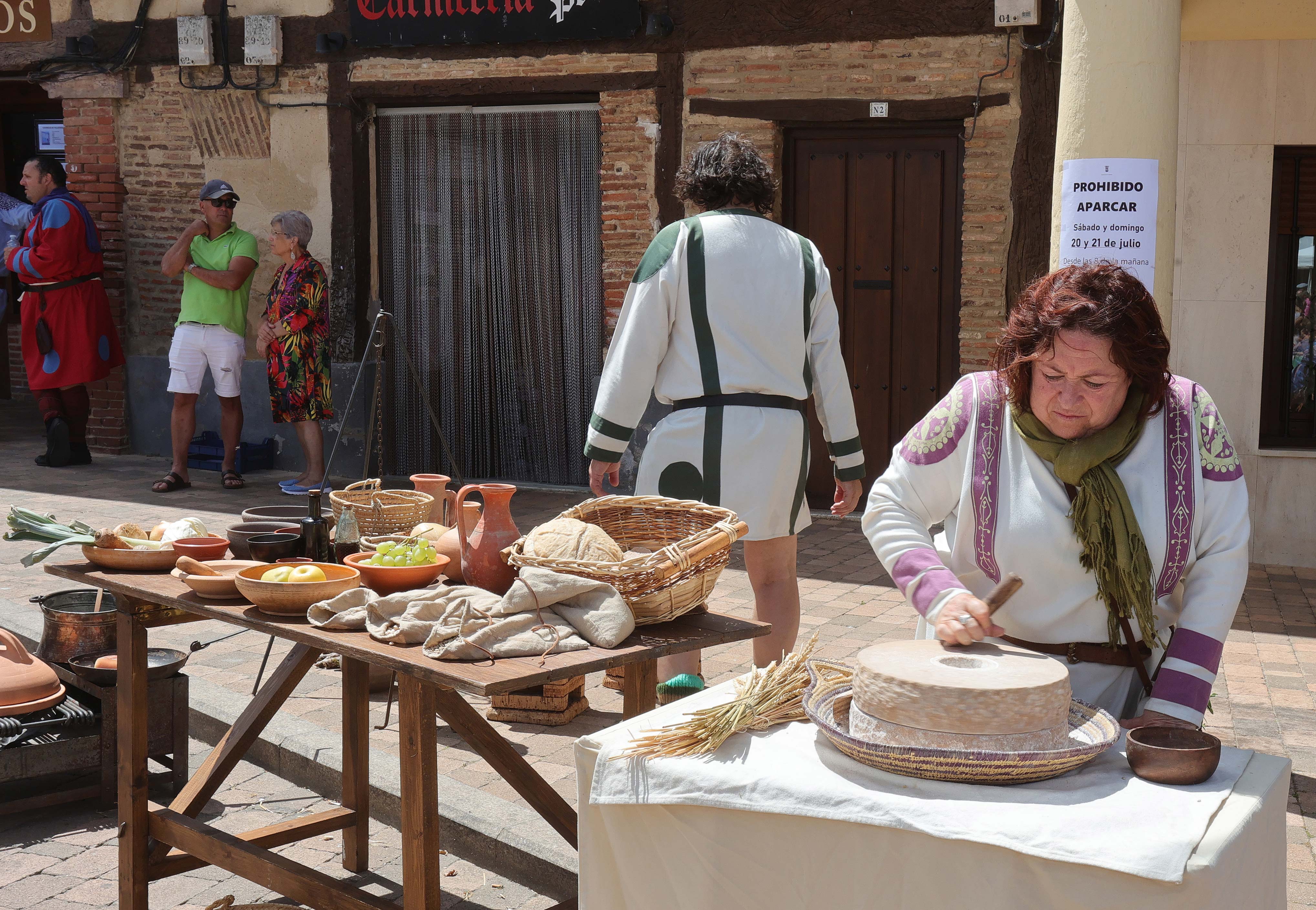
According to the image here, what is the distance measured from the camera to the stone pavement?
3.46 m

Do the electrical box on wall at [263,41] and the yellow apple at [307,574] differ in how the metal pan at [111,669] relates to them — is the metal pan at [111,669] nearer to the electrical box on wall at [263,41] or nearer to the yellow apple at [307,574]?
the yellow apple at [307,574]

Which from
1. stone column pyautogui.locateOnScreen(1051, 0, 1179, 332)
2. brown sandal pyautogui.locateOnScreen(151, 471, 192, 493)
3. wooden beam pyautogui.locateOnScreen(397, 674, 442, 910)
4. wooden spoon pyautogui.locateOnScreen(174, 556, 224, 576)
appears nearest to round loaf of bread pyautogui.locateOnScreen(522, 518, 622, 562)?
wooden beam pyautogui.locateOnScreen(397, 674, 442, 910)

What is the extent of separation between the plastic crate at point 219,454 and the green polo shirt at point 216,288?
3.22ft

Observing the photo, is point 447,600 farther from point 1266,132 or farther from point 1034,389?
point 1266,132

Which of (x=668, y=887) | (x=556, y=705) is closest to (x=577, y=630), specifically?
(x=668, y=887)

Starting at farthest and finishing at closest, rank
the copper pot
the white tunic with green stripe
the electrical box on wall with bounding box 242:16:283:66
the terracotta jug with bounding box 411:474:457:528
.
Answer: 1. the electrical box on wall with bounding box 242:16:283:66
2. the copper pot
3. the white tunic with green stripe
4. the terracotta jug with bounding box 411:474:457:528

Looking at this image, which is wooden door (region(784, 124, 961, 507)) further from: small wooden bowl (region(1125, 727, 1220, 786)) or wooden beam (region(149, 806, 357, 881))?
small wooden bowl (region(1125, 727, 1220, 786))

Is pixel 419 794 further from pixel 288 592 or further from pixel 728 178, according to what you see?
pixel 728 178

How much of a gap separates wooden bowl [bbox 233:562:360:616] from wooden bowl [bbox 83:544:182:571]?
48cm

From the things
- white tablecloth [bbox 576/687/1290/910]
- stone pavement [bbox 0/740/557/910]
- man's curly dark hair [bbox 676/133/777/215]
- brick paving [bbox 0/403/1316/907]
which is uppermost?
man's curly dark hair [bbox 676/133/777/215]

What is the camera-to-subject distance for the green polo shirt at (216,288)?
942 centimetres

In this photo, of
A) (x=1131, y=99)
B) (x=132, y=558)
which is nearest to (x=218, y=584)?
(x=132, y=558)

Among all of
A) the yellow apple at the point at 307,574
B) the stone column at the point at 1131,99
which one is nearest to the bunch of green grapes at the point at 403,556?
the yellow apple at the point at 307,574

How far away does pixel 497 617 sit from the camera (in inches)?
101
